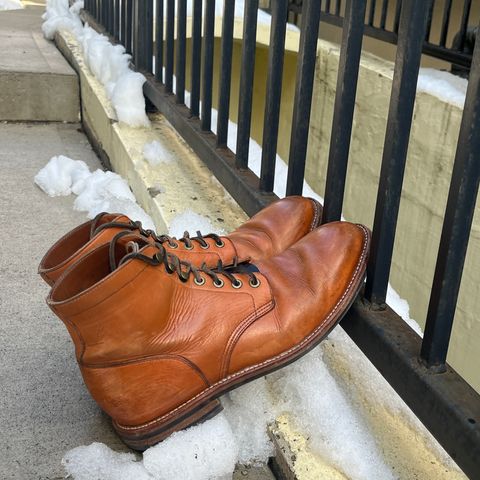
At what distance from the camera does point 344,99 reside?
1.17 metres

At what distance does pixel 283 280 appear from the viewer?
44.9 inches

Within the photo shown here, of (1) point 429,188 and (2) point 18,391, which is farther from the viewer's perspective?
(1) point 429,188

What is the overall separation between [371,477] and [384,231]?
1.24 feet

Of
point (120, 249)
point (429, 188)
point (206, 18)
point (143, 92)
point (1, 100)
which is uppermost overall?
point (206, 18)

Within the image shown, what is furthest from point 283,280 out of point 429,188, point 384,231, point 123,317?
point 429,188

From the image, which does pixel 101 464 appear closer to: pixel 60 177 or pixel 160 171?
pixel 160 171

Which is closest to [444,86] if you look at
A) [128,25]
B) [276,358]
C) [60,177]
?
[128,25]

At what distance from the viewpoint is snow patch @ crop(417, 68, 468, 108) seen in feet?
11.1

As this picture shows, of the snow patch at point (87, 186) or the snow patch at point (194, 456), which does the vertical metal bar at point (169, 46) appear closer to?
the snow patch at point (87, 186)

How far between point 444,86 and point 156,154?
77.9 inches

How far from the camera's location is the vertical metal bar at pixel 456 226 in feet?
2.81

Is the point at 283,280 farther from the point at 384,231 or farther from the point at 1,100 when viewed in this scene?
the point at 1,100

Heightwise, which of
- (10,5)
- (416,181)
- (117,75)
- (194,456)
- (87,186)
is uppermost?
(117,75)

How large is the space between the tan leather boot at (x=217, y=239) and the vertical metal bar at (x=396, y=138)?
0.24 meters
